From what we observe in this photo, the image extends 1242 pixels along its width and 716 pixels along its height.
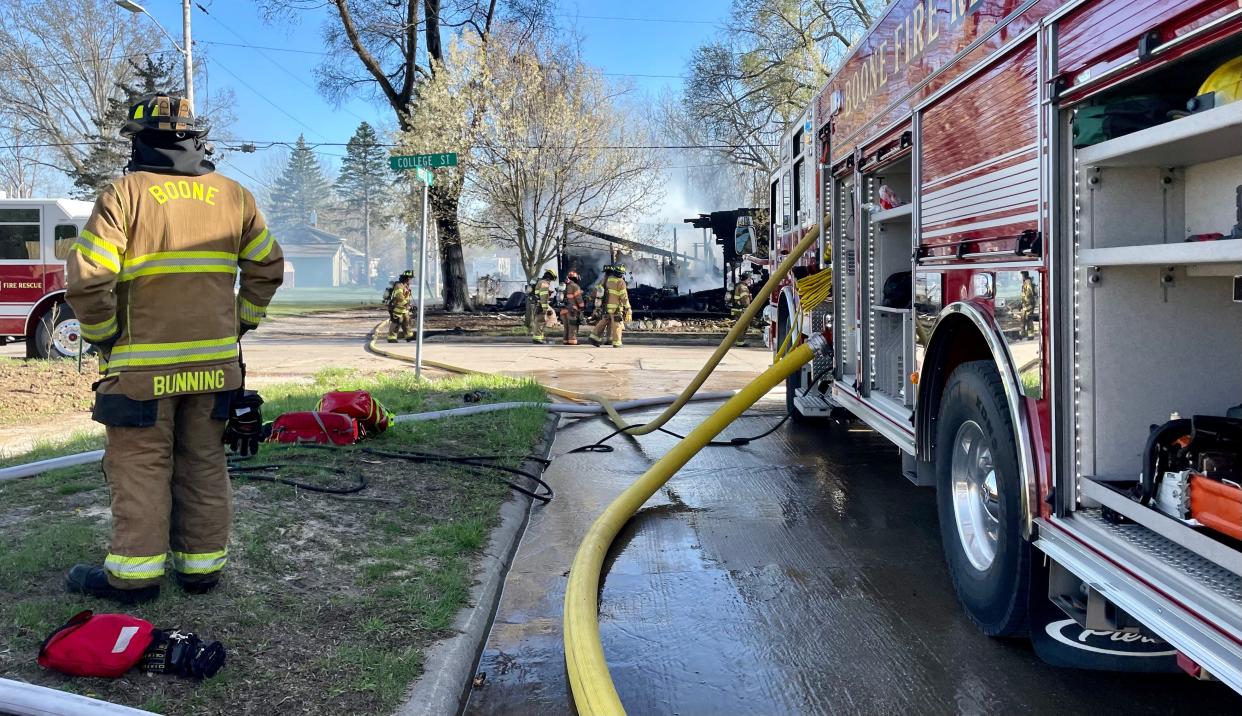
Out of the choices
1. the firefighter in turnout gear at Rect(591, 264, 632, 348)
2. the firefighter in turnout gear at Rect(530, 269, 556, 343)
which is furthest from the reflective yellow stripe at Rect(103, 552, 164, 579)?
the firefighter in turnout gear at Rect(530, 269, 556, 343)

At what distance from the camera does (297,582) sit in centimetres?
388

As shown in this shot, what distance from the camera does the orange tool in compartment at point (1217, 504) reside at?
7.32 ft

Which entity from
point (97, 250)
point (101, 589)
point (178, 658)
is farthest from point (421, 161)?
point (178, 658)

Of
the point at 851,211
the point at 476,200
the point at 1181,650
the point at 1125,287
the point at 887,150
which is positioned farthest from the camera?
the point at 476,200

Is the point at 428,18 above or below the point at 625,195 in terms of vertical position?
above

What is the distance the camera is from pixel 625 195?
24.7 m

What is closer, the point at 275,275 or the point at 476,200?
the point at 275,275

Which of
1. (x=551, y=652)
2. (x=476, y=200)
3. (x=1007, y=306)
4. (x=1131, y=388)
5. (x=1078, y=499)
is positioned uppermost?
(x=476, y=200)

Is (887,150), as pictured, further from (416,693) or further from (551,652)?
(416,693)

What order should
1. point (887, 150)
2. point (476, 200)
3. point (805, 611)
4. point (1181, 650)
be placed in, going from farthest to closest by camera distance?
1. point (476, 200)
2. point (887, 150)
3. point (805, 611)
4. point (1181, 650)

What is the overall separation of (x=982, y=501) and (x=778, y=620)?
925 mm

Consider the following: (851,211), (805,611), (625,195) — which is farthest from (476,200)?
(805,611)

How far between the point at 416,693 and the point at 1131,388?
2.36 metres

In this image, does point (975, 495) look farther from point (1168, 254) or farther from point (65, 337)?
point (65, 337)
